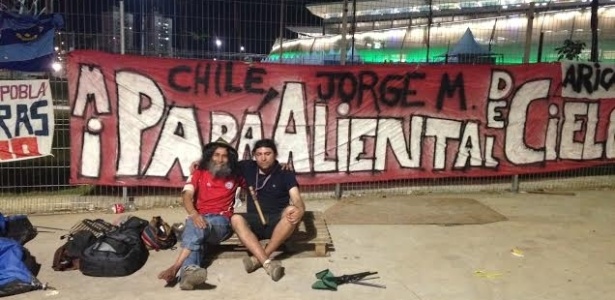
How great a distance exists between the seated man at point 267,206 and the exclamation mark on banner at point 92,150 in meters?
2.20

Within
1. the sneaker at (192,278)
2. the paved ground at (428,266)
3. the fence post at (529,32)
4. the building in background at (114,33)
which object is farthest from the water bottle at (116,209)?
the fence post at (529,32)

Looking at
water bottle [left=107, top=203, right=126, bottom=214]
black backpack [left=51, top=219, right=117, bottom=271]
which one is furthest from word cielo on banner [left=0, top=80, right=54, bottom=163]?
black backpack [left=51, top=219, right=117, bottom=271]

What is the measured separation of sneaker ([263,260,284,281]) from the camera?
4441mm

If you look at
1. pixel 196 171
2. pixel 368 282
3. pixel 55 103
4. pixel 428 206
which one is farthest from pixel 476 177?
pixel 55 103

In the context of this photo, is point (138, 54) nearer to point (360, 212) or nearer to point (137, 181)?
point (137, 181)

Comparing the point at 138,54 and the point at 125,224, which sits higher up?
the point at 138,54

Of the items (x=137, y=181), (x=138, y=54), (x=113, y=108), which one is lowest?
(x=137, y=181)

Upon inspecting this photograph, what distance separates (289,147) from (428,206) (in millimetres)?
1949

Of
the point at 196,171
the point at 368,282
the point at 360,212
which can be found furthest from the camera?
the point at 360,212

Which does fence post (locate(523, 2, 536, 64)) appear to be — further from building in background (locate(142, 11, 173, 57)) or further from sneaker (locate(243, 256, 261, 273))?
sneaker (locate(243, 256, 261, 273))

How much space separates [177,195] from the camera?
6.92 metres

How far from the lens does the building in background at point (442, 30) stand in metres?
12.1

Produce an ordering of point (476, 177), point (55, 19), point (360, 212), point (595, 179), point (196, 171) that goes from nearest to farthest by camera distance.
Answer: point (196, 171) → point (55, 19) → point (360, 212) → point (476, 177) → point (595, 179)

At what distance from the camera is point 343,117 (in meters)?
7.20
